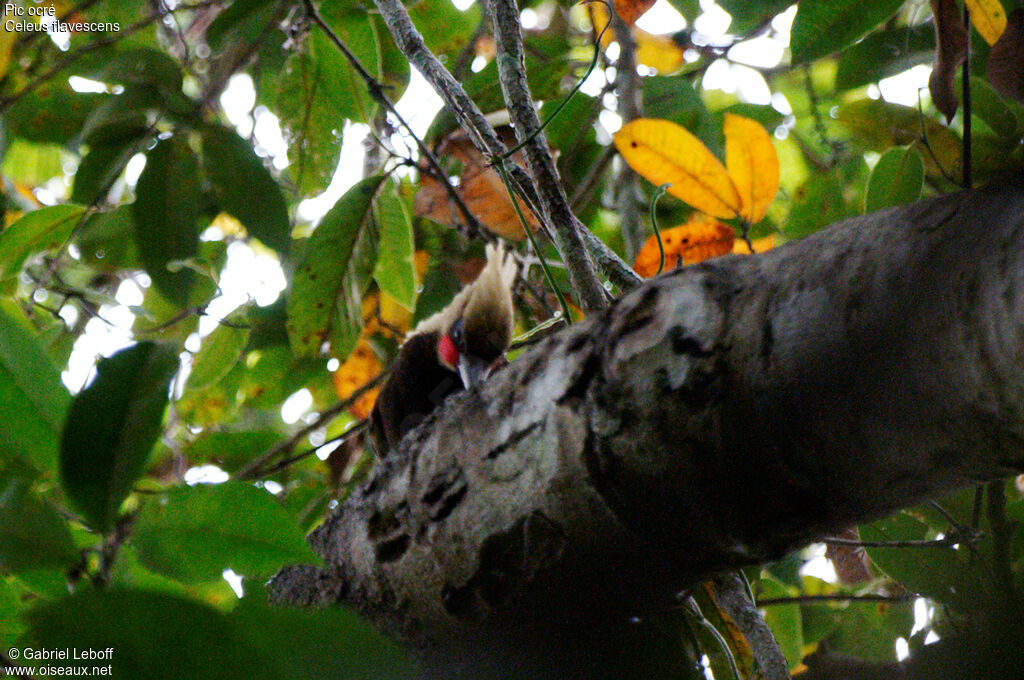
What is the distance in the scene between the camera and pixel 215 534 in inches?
26.8

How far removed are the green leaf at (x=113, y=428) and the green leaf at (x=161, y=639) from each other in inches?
5.3

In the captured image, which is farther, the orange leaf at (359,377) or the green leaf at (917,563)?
the orange leaf at (359,377)

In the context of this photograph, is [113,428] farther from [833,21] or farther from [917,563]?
[833,21]

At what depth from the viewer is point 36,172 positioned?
2.32 metres

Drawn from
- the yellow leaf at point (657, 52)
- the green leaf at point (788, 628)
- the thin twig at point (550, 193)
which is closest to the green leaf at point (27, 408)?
the thin twig at point (550, 193)

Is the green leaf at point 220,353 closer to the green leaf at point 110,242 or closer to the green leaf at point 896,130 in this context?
the green leaf at point 110,242

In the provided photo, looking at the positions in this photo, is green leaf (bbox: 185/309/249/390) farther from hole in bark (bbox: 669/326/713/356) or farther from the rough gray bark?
hole in bark (bbox: 669/326/713/356)

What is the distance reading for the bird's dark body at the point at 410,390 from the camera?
187 centimetres

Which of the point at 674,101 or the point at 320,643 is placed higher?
the point at 674,101

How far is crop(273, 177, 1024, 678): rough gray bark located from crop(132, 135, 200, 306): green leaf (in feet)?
1.47

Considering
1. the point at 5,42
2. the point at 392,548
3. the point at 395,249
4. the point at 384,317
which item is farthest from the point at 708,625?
the point at 5,42

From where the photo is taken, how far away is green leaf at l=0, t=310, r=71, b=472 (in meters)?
0.75

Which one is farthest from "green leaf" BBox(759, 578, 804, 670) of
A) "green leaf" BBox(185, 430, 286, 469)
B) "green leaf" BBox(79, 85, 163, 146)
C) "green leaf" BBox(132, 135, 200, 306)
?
"green leaf" BBox(79, 85, 163, 146)

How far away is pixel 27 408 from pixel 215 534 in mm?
259
